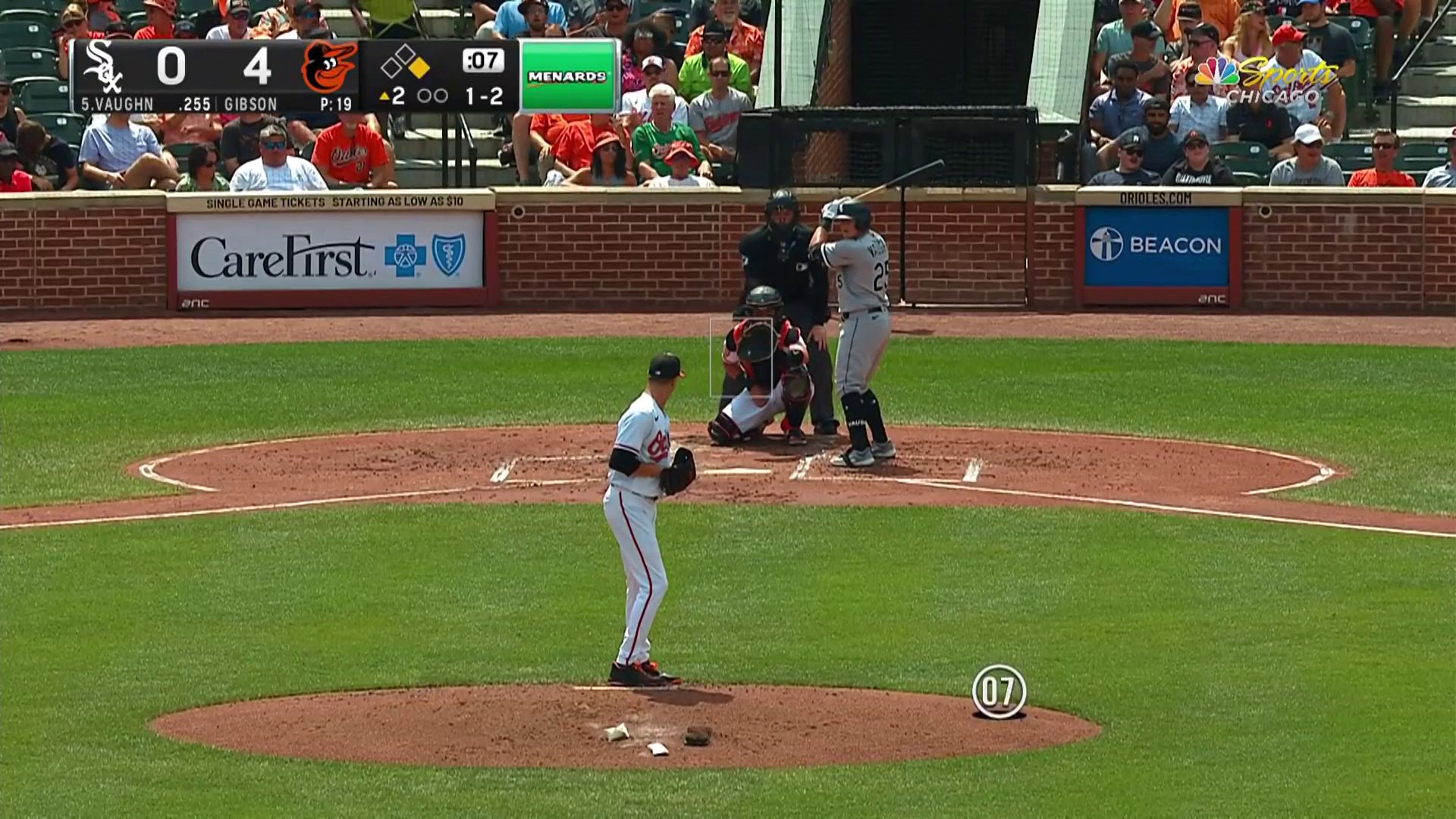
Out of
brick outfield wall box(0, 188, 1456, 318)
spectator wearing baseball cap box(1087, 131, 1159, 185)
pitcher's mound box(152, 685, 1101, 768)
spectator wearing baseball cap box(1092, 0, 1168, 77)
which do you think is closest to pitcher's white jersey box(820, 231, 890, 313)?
pitcher's mound box(152, 685, 1101, 768)

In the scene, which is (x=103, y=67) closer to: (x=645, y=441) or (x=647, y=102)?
(x=647, y=102)

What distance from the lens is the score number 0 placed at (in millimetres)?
25328

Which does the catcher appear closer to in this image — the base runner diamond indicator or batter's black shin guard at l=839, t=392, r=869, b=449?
batter's black shin guard at l=839, t=392, r=869, b=449

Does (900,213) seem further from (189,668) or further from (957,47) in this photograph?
(189,668)

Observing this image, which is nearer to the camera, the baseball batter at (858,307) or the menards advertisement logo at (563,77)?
the baseball batter at (858,307)

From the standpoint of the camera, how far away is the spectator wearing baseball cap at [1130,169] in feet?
82.1

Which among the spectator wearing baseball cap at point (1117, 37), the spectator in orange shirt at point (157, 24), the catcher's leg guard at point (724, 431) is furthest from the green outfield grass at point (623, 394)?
the spectator in orange shirt at point (157, 24)

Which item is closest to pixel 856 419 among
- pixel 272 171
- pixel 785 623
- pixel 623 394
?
pixel 623 394

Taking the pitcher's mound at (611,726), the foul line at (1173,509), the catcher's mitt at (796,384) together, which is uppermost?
the catcher's mitt at (796,384)

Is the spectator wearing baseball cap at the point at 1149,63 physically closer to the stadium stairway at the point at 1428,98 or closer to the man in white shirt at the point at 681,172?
the stadium stairway at the point at 1428,98

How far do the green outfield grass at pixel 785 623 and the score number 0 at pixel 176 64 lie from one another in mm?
5649

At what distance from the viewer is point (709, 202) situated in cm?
2544

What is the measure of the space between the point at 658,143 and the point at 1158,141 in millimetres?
5001

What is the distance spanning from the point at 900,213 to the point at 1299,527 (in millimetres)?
10194
